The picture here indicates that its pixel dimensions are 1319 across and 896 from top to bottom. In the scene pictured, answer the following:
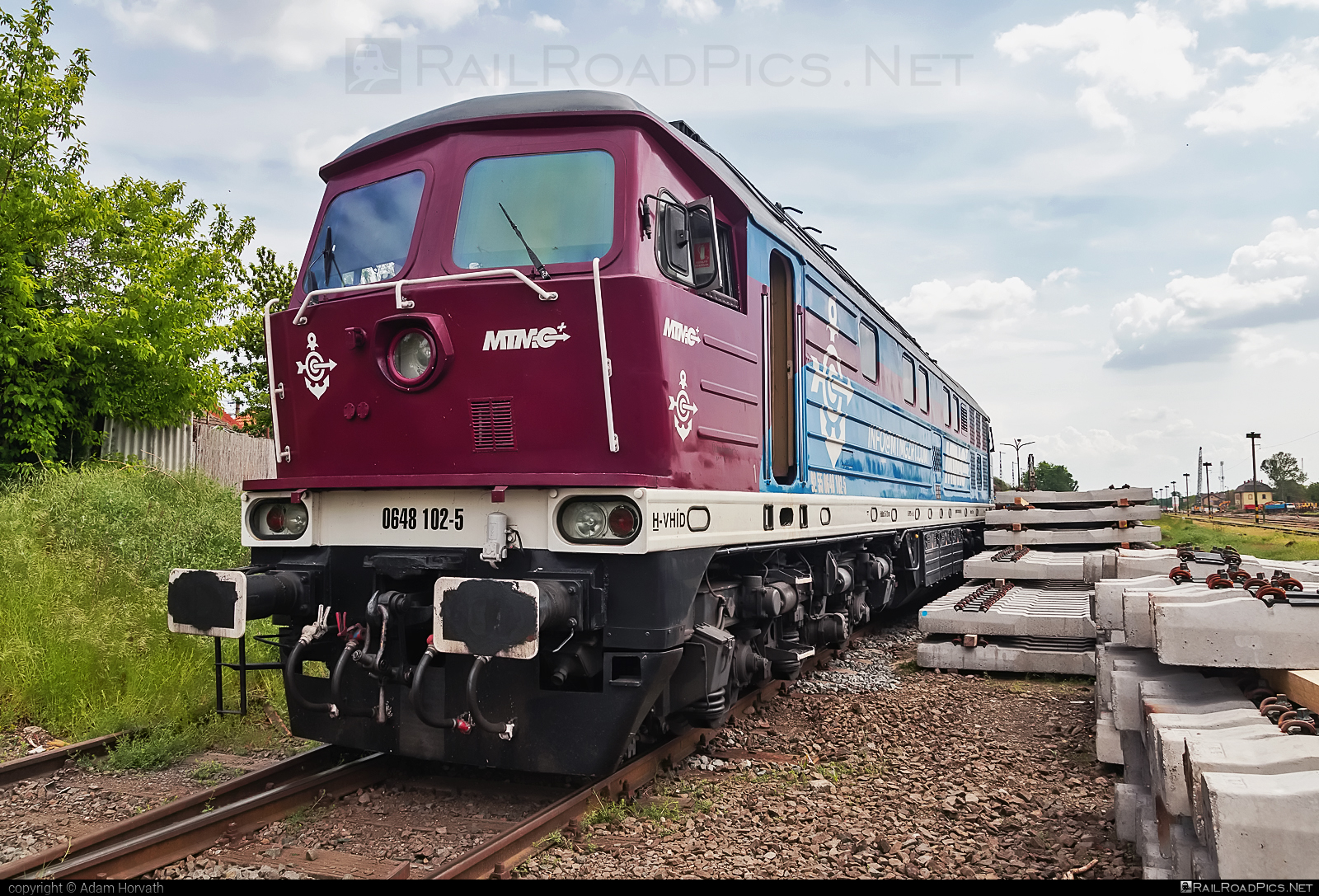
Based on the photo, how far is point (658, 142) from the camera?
459 cm

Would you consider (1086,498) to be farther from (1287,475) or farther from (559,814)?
(1287,475)

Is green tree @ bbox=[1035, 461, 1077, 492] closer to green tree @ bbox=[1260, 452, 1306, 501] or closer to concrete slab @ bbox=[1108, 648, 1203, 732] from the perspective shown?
green tree @ bbox=[1260, 452, 1306, 501]

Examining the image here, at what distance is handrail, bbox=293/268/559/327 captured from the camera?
4.11m

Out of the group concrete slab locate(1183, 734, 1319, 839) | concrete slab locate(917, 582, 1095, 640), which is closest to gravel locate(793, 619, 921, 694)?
concrete slab locate(917, 582, 1095, 640)

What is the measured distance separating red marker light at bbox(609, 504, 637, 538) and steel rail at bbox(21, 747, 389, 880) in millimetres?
1868

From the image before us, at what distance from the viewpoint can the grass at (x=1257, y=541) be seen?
74.4 feet

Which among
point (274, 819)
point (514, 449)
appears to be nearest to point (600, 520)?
point (514, 449)

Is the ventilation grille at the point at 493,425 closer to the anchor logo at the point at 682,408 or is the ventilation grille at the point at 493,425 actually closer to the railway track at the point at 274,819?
the anchor logo at the point at 682,408

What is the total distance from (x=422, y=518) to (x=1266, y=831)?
11.1ft

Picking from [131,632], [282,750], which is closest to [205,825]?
[282,750]

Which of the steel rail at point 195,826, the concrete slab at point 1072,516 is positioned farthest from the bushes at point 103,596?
the concrete slab at point 1072,516

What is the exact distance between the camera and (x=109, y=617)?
6770 millimetres

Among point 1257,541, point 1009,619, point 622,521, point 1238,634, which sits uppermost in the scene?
point 622,521

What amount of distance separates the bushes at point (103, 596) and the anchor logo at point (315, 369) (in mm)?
2312
